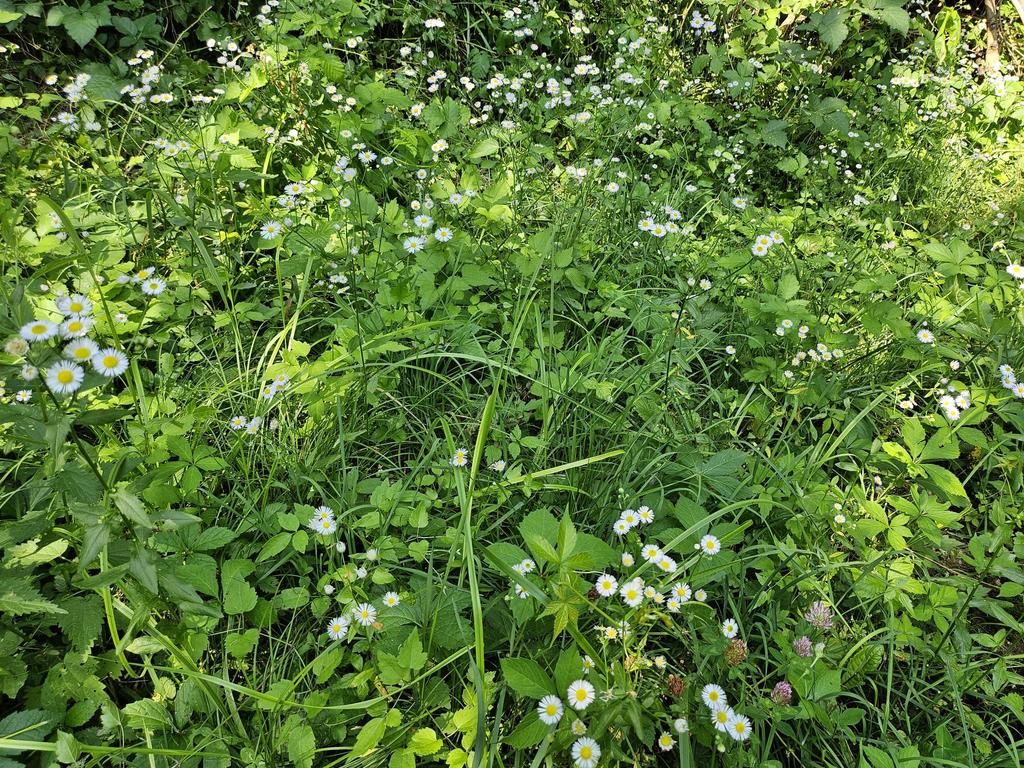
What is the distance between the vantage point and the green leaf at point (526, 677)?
1.11 metres

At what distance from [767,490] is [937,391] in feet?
2.46

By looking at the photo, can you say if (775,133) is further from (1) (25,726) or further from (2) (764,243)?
(1) (25,726)

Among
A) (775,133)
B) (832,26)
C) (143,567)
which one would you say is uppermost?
(832,26)

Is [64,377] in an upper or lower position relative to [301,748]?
upper

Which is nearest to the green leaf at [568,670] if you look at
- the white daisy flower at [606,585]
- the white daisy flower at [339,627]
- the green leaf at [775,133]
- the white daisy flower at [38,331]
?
the white daisy flower at [606,585]

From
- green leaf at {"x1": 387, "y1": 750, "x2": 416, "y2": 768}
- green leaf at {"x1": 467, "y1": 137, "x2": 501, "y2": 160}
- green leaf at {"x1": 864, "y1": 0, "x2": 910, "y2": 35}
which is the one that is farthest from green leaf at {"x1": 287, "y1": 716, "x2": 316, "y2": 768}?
green leaf at {"x1": 864, "y1": 0, "x2": 910, "y2": 35}

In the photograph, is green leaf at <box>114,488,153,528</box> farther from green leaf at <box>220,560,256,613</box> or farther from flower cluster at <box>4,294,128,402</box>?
green leaf at <box>220,560,256,613</box>

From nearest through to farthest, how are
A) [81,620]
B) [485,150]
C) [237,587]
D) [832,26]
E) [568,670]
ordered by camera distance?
[568,670] → [81,620] → [237,587] → [485,150] → [832,26]

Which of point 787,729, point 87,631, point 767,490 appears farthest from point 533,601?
point 87,631

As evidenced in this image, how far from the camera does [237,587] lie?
4.44ft

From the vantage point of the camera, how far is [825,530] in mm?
1621

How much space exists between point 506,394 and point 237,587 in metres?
0.95

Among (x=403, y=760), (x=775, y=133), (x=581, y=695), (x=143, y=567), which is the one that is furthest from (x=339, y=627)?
(x=775, y=133)

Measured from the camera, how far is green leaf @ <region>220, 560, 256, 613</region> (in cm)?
132
